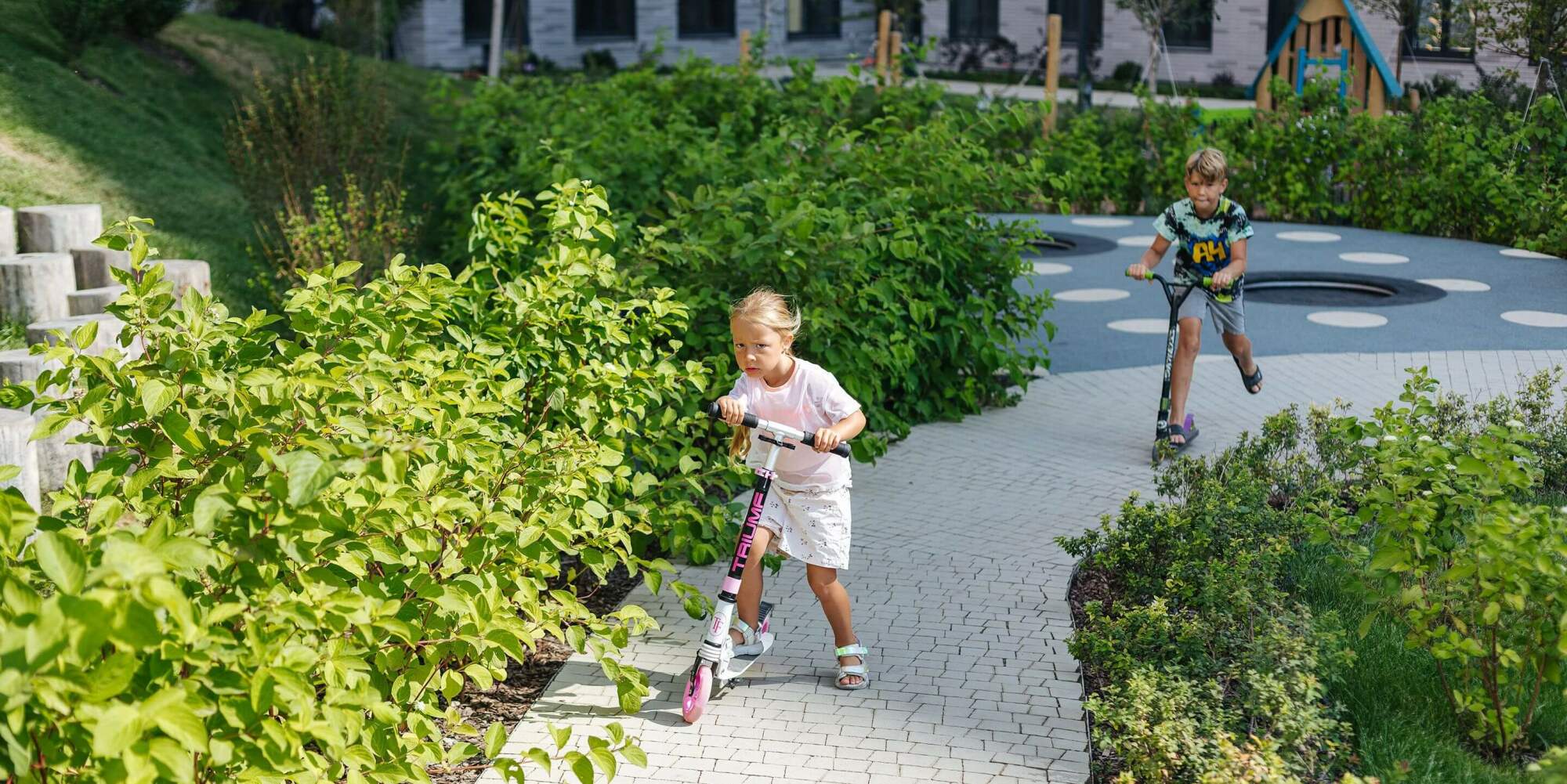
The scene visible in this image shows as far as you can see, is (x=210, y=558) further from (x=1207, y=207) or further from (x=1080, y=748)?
(x=1207, y=207)

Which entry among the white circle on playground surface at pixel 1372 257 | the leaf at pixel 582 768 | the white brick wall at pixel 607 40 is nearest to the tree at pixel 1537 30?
the white circle on playground surface at pixel 1372 257

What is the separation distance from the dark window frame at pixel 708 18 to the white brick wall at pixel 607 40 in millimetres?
98

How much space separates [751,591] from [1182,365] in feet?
10.4

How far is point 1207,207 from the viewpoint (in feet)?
22.9

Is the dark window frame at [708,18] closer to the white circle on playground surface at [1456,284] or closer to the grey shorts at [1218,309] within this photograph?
the white circle on playground surface at [1456,284]

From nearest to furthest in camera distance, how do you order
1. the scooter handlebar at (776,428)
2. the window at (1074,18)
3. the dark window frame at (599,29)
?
1. the scooter handlebar at (776,428)
2. the window at (1074,18)
3. the dark window frame at (599,29)

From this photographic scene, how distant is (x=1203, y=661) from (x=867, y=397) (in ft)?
8.30

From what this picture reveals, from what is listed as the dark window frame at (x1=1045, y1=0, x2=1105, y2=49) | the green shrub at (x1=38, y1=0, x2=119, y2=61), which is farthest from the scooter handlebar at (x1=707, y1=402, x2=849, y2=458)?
the dark window frame at (x1=1045, y1=0, x2=1105, y2=49)

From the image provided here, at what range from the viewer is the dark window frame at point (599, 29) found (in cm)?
3456

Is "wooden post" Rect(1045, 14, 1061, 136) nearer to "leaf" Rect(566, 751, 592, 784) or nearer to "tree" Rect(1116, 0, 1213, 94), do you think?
"tree" Rect(1116, 0, 1213, 94)

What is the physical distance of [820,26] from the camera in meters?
36.3

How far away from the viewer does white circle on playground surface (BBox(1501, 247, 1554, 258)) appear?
11.7 m

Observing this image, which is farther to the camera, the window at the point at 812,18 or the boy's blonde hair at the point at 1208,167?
the window at the point at 812,18

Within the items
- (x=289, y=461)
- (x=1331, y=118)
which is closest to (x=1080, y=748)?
(x=289, y=461)
